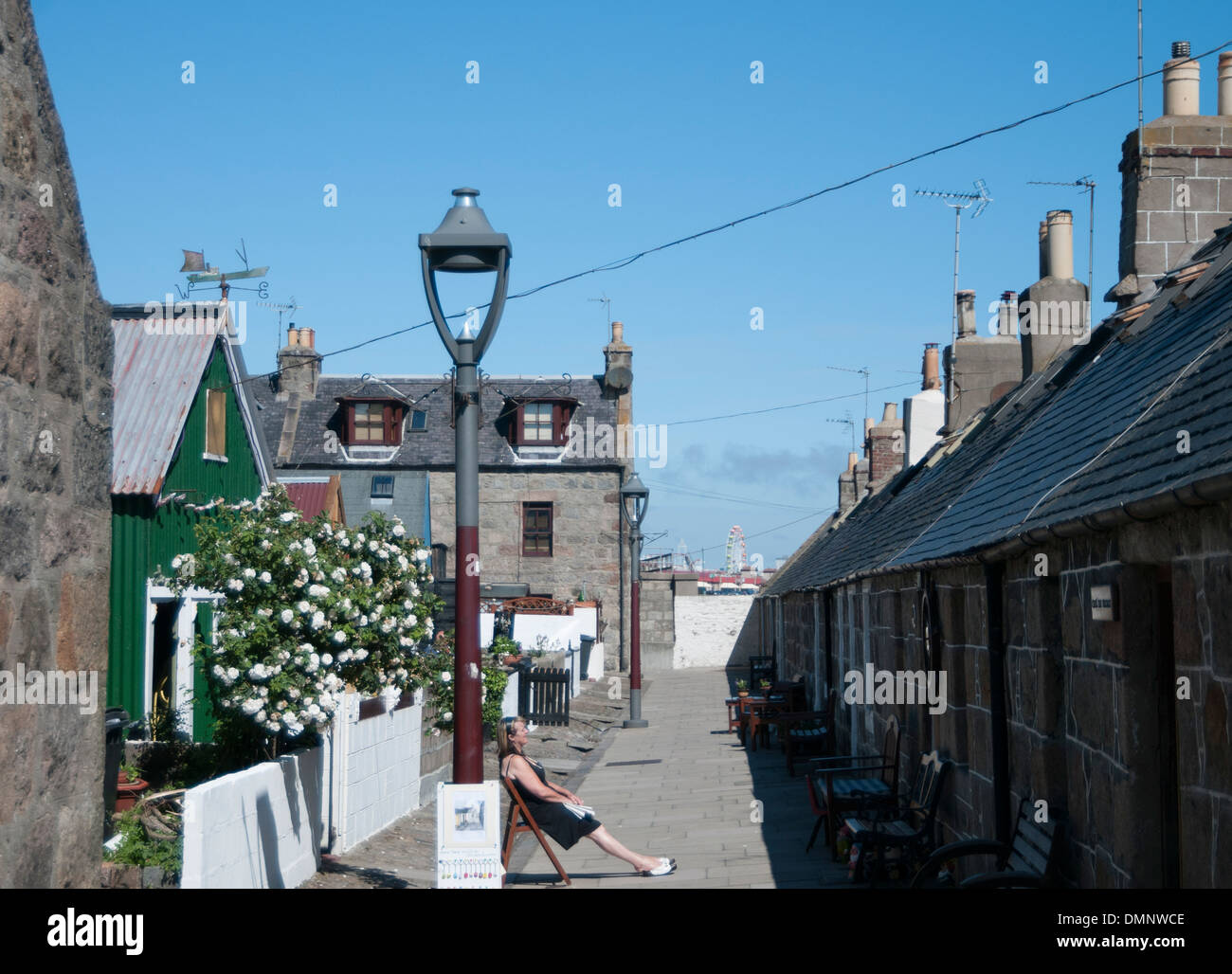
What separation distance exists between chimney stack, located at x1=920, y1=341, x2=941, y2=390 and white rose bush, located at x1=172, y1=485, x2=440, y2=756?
15.4m

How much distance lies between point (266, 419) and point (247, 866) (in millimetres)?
32231

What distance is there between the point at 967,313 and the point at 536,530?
20135 millimetres

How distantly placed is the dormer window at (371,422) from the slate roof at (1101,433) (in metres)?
25.5

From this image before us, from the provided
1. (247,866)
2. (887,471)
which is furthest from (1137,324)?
(887,471)

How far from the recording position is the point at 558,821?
9.95 m

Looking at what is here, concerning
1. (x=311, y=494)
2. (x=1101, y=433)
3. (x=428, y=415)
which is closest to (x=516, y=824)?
(x=1101, y=433)

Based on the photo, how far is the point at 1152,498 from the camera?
470 cm

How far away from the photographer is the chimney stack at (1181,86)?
12.0m

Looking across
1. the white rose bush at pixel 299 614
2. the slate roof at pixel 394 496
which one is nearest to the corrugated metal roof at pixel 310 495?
the slate roof at pixel 394 496

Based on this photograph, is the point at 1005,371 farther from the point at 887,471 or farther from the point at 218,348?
the point at 218,348

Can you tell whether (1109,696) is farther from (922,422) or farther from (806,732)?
(922,422)

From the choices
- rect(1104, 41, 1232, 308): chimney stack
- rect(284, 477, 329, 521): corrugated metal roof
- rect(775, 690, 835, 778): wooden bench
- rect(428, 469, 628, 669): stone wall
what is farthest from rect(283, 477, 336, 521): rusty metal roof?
rect(1104, 41, 1232, 308): chimney stack

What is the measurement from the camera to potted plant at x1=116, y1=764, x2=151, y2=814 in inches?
413

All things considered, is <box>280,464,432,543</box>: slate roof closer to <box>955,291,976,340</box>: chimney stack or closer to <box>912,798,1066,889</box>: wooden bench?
<box>955,291,976,340</box>: chimney stack
